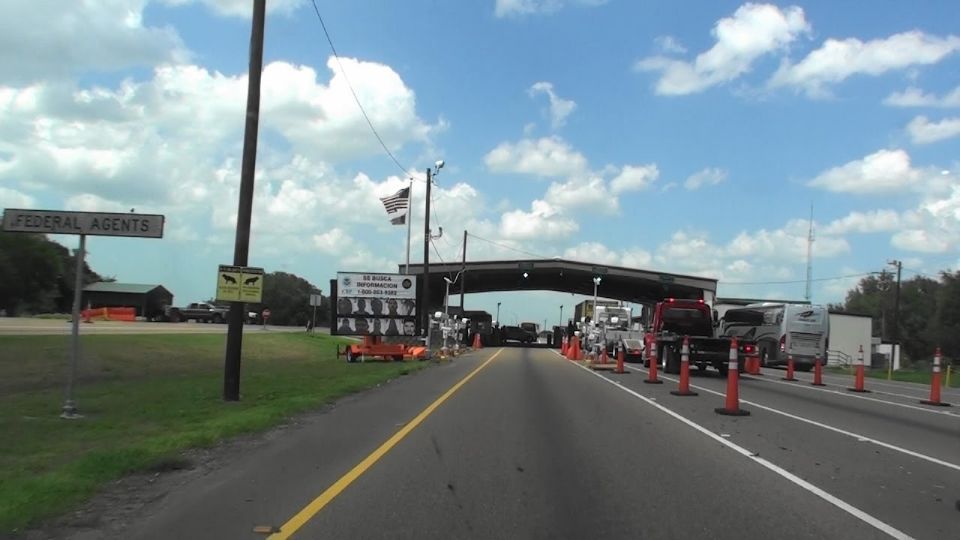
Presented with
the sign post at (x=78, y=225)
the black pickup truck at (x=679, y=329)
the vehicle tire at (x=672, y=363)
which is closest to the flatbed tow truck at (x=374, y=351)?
the black pickup truck at (x=679, y=329)

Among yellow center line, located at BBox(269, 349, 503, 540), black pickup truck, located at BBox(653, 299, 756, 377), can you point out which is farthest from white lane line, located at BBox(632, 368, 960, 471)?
black pickup truck, located at BBox(653, 299, 756, 377)

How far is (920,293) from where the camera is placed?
358 ft

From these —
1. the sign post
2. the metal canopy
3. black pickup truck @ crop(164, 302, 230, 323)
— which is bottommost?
black pickup truck @ crop(164, 302, 230, 323)

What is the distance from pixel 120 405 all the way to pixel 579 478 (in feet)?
30.0

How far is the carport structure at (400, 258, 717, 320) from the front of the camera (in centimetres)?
6981

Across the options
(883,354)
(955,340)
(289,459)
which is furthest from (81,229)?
(955,340)

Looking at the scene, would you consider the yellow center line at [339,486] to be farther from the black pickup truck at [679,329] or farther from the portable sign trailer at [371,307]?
the portable sign trailer at [371,307]

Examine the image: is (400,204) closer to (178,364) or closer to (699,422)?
(178,364)

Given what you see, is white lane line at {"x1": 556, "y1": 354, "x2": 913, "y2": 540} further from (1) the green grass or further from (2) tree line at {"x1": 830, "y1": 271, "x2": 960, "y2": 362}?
(2) tree line at {"x1": 830, "y1": 271, "x2": 960, "y2": 362}

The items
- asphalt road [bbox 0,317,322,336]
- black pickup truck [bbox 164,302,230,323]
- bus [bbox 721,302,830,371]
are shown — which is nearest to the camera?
asphalt road [bbox 0,317,322,336]

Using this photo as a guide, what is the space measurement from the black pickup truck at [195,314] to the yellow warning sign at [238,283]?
180 feet

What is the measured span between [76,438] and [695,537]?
26.5ft

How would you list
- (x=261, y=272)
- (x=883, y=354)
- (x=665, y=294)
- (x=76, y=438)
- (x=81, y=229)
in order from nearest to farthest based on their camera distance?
(x=76, y=438) < (x=81, y=229) < (x=261, y=272) < (x=883, y=354) < (x=665, y=294)

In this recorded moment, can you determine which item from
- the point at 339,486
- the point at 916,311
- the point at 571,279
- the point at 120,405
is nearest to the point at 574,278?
the point at 571,279
